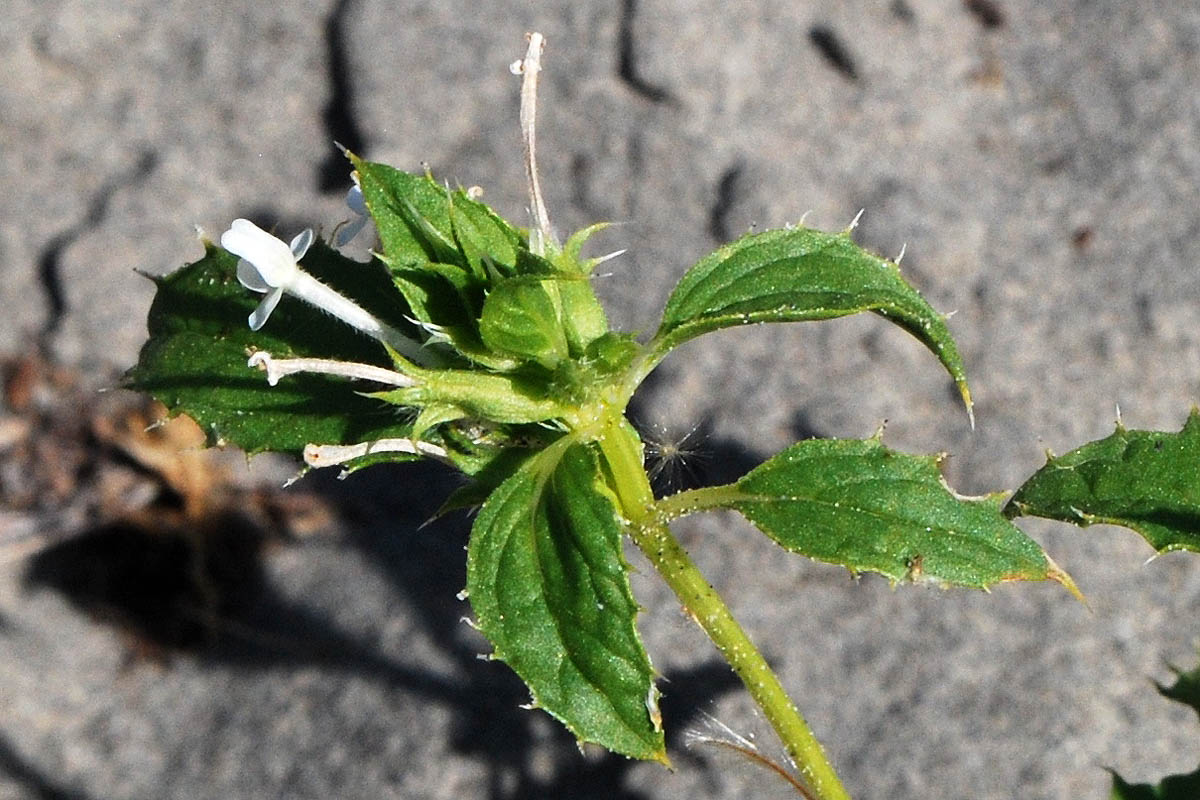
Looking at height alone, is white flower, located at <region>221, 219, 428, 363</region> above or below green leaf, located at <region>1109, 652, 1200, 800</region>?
above

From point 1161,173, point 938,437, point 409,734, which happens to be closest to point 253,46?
point 409,734

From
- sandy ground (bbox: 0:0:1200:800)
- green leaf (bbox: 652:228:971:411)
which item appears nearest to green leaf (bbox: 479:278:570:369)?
green leaf (bbox: 652:228:971:411)

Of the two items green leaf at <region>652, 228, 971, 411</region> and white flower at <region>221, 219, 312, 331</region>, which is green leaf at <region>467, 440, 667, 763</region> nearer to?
green leaf at <region>652, 228, 971, 411</region>

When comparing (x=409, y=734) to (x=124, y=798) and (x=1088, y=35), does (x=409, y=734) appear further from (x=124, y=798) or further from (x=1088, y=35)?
(x=1088, y=35)

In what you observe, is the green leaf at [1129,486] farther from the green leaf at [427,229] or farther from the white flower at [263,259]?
the white flower at [263,259]

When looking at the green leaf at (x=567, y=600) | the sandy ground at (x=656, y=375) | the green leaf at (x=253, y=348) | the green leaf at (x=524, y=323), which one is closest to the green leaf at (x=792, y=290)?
the green leaf at (x=524, y=323)

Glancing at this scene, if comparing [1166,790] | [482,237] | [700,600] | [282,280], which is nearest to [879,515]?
[700,600]

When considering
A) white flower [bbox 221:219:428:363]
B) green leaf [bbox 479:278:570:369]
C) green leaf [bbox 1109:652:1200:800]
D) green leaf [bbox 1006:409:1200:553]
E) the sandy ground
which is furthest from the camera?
the sandy ground

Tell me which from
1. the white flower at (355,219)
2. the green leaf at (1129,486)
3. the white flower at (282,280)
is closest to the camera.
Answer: the white flower at (282,280)
